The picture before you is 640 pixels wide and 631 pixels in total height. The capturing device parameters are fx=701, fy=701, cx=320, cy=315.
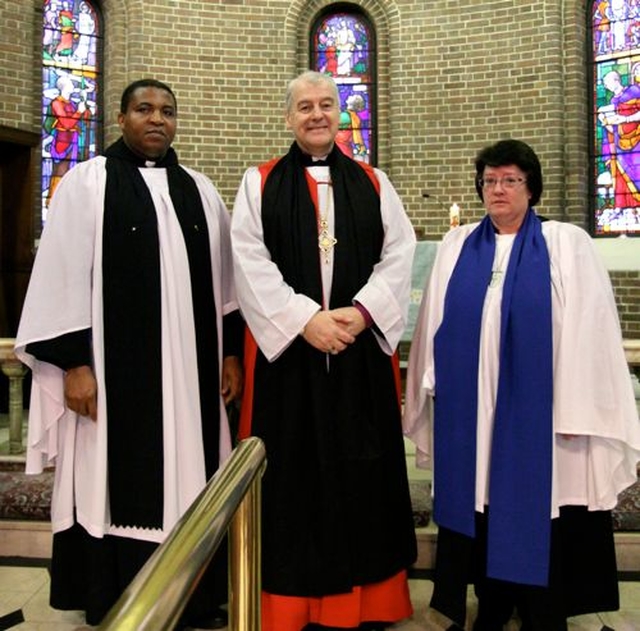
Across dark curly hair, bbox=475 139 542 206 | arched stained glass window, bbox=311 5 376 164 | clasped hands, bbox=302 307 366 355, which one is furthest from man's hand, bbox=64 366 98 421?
arched stained glass window, bbox=311 5 376 164

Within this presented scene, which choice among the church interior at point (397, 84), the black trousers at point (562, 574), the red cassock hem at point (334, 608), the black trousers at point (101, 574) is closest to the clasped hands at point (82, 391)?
the black trousers at point (101, 574)

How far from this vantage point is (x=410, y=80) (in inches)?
363

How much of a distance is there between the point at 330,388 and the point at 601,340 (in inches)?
37.2

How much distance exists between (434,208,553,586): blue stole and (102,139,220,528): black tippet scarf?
0.88 meters

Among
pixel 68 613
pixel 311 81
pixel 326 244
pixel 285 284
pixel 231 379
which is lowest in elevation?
pixel 68 613

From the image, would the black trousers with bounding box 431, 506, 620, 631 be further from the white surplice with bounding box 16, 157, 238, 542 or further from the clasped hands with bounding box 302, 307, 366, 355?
the white surplice with bounding box 16, 157, 238, 542

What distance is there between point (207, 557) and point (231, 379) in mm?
1735

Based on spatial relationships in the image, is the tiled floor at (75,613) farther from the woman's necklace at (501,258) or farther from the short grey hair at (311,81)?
the short grey hair at (311,81)

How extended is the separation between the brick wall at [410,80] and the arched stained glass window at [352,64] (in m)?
0.25

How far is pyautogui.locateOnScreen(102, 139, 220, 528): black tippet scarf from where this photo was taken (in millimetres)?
2477

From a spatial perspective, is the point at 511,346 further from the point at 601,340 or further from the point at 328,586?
the point at 328,586

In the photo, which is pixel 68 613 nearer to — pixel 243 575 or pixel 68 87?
pixel 243 575

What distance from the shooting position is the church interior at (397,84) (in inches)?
341

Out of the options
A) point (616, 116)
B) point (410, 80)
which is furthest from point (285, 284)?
point (616, 116)
